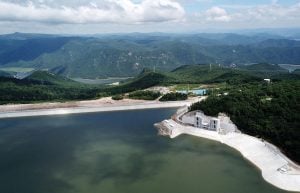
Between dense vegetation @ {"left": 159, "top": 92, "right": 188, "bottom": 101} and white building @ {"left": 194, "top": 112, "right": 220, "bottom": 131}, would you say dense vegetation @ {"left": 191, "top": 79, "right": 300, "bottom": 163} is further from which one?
dense vegetation @ {"left": 159, "top": 92, "right": 188, "bottom": 101}

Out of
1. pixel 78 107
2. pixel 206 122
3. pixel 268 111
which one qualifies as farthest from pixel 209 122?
pixel 78 107

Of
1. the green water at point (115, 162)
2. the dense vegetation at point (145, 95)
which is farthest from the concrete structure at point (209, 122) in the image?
the dense vegetation at point (145, 95)

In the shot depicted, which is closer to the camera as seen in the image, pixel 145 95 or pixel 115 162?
pixel 115 162

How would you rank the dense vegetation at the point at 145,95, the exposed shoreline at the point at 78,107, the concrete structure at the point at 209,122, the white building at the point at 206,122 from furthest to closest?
1. the dense vegetation at the point at 145,95
2. the exposed shoreline at the point at 78,107
3. the white building at the point at 206,122
4. the concrete structure at the point at 209,122

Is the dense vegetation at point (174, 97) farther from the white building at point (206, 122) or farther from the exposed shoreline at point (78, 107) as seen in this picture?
the white building at point (206, 122)

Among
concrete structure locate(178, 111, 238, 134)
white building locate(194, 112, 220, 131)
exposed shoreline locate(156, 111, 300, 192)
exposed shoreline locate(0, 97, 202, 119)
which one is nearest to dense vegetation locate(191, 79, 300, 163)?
concrete structure locate(178, 111, 238, 134)

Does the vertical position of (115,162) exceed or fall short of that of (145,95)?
it falls short

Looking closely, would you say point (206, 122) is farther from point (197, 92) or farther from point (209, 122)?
point (197, 92)

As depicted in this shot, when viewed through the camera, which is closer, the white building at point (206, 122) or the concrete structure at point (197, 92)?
the white building at point (206, 122)

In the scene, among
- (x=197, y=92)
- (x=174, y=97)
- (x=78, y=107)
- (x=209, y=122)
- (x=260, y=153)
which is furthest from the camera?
(x=197, y=92)
